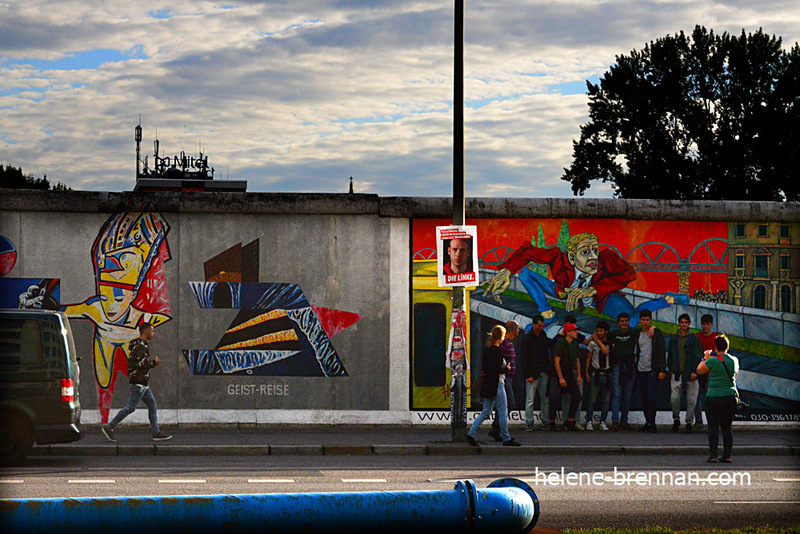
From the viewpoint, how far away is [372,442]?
544 inches

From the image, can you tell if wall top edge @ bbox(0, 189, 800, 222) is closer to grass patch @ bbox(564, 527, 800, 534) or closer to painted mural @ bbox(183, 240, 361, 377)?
painted mural @ bbox(183, 240, 361, 377)

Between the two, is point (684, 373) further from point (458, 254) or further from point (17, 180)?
point (17, 180)

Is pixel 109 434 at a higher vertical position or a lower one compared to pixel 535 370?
lower

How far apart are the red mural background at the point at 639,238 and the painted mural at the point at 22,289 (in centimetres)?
638

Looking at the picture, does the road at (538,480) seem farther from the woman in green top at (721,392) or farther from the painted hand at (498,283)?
the painted hand at (498,283)

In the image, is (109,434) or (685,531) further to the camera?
(109,434)

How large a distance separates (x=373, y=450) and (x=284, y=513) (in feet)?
29.8

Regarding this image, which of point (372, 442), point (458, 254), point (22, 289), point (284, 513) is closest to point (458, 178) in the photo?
point (458, 254)

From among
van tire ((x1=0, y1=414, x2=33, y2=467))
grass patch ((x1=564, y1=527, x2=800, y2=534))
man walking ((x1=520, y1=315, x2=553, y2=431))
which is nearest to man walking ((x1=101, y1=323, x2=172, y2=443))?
van tire ((x1=0, y1=414, x2=33, y2=467))

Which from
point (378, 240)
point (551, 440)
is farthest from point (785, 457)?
point (378, 240)

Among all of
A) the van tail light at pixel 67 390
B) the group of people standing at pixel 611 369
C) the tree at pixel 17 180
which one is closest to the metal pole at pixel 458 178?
the group of people standing at pixel 611 369

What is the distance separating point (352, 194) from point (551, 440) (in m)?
5.50

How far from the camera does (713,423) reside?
486 inches

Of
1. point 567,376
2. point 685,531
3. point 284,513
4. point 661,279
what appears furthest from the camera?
point 661,279
